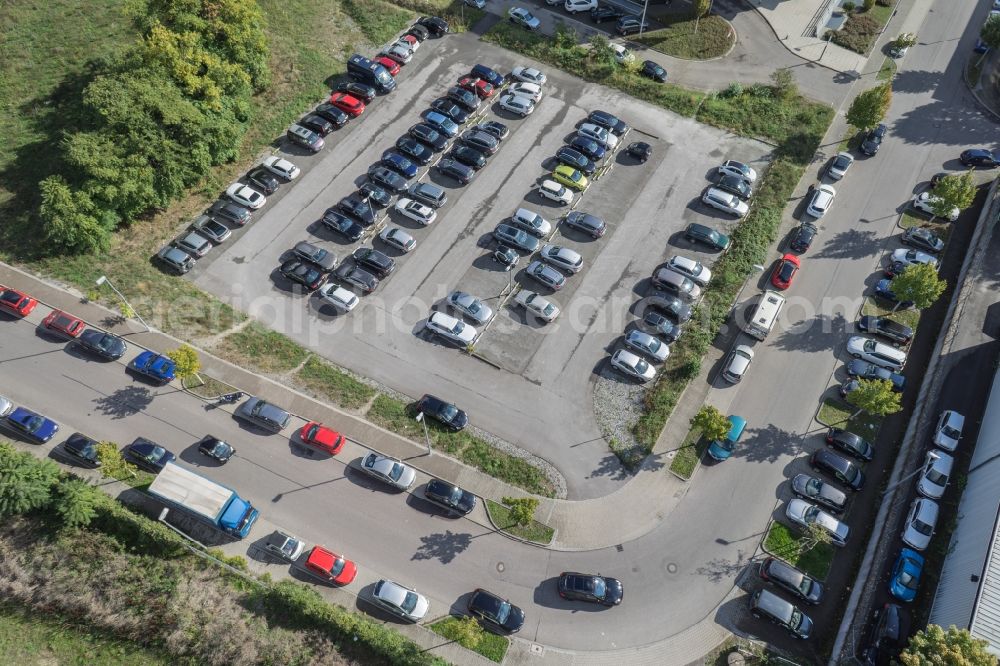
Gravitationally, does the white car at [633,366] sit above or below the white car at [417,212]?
below

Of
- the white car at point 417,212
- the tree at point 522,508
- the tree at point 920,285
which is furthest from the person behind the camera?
the white car at point 417,212

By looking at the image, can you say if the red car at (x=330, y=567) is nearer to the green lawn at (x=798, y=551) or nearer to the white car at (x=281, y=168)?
the green lawn at (x=798, y=551)

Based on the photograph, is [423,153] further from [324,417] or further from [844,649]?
[844,649]

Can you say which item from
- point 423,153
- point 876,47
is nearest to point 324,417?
point 423,153

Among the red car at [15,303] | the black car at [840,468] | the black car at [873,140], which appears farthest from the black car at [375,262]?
the black car at [873,140]

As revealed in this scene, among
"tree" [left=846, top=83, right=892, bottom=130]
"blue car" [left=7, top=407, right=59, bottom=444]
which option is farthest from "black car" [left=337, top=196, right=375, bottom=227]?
"tree" [left=846, top=83, right=892, bottom=130]

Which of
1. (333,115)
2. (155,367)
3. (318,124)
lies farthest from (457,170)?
(155,367)

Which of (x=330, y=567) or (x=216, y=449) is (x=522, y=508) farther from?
(x=216, y=449)
